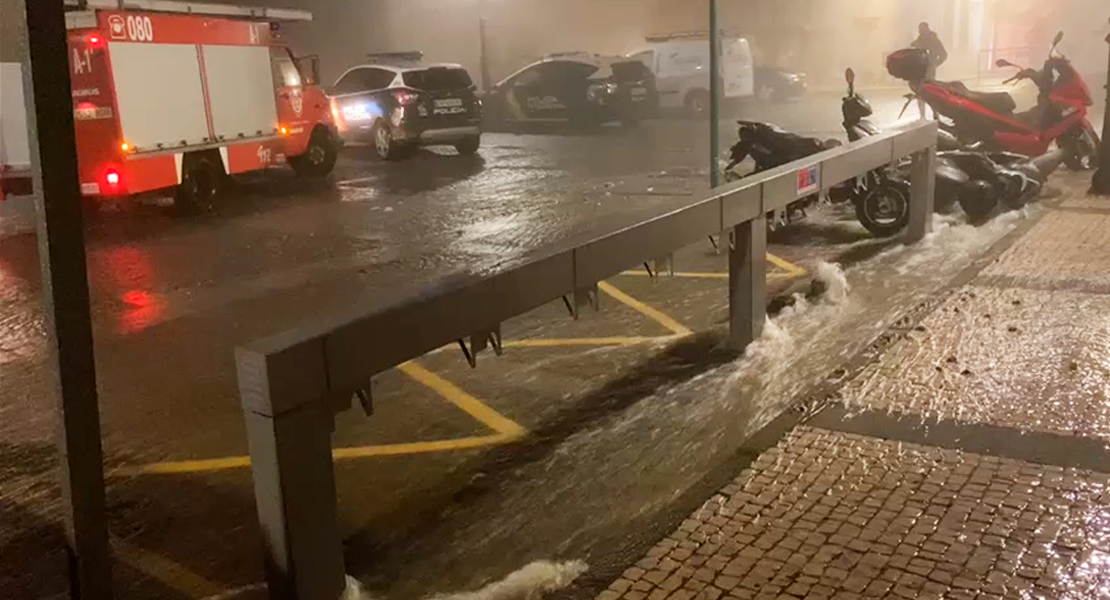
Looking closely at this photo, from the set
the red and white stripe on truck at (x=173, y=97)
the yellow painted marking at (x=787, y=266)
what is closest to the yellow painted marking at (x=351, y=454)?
the yellow painted marking at (x=787, y=266)

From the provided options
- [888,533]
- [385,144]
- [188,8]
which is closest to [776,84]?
[385,144]

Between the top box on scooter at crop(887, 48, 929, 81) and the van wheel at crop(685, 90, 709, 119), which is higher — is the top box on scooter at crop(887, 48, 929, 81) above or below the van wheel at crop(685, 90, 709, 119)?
above

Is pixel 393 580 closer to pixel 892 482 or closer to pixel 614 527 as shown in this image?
pixel 614 527

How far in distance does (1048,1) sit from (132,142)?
33.9 meters

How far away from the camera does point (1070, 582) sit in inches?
148

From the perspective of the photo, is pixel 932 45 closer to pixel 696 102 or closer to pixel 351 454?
pixel 696 102

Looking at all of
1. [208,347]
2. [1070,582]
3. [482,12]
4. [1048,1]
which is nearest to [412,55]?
[482,12]

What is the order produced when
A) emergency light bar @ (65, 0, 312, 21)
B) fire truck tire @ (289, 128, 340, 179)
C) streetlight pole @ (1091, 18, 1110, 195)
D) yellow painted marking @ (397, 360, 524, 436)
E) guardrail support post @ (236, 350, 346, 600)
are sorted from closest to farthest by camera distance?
guardrail support post @ (236, 350, 346, 600), yellow painted marking @ (397, 360, 524, 436), streetlight pole @ (1091, 18, 1110, 195), emergency light bar @ (65, 0, 312, 21), fire truck tire @ (289, 128, 340, 179)

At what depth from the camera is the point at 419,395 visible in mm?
6383

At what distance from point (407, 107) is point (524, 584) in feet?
53.4

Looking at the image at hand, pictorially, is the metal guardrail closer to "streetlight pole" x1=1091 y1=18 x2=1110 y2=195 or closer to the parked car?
"streetlight pole" x1=1091 y1=18 x2=1110 y2=195

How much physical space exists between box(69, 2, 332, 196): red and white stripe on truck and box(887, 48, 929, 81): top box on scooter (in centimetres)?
895

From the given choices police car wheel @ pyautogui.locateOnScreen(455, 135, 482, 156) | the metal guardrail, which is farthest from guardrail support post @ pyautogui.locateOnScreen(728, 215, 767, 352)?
police car wheel @ pyautogui.locateOnScreen(455, 135, 482, 156)

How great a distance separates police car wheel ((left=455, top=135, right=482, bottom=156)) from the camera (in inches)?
798
